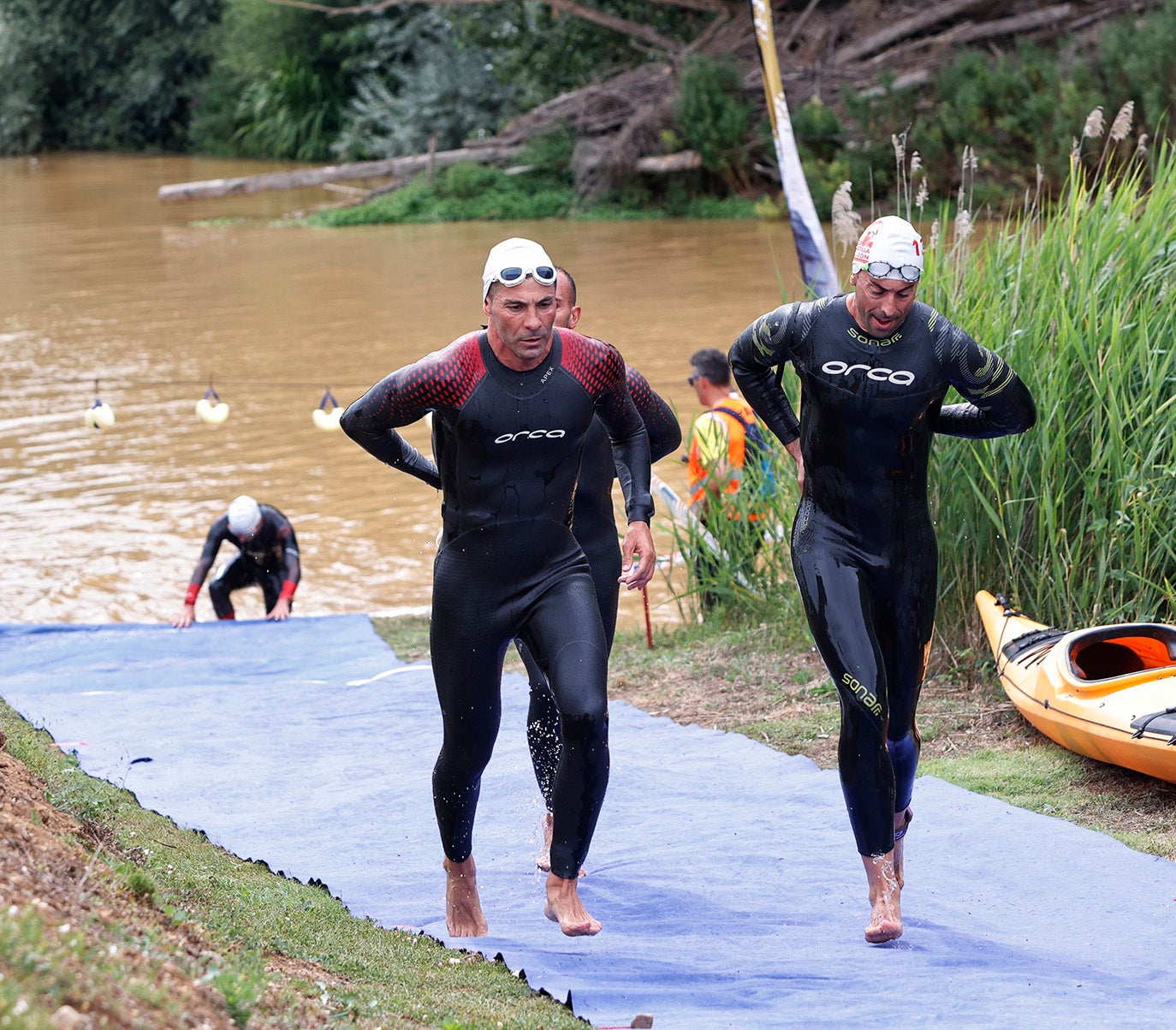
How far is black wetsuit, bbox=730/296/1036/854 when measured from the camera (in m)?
4.56

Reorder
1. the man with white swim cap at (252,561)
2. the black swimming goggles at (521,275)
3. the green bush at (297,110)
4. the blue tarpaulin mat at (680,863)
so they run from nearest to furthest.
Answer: the blue tarpaulin mat at (680,863)
the black swimming goggles at (521,275)
the man with white swim cap at (252,561)
the green bush at (297,110)

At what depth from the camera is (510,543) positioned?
4.38 m

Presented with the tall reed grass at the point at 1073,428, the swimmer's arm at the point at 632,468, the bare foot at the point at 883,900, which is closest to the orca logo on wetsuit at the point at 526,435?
the swimmer's arm at the point at 632,468

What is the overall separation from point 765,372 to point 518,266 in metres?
1.25

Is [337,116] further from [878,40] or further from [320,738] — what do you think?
[320,738]

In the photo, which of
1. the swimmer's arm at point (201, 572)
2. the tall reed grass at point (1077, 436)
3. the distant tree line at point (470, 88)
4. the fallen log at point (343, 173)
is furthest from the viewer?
the fallen log at point (343, 173)

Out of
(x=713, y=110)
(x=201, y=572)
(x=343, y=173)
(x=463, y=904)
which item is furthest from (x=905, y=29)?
(x=463, y=904)

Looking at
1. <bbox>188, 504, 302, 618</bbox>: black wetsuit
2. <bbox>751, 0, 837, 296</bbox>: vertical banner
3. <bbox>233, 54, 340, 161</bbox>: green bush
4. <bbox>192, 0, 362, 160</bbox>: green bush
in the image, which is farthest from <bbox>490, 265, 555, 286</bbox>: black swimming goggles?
<bbox>233, 54, 340, 161</bbox>: green bush

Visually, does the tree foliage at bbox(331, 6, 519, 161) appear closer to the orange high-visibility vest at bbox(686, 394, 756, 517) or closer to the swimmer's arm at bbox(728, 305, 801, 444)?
the orange high-visibility vest at bbox(686, 394, 756, 517)

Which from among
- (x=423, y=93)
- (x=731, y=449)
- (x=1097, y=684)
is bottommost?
(x=1097, y=684)

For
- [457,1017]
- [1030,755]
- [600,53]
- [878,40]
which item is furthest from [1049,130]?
[457,1017]

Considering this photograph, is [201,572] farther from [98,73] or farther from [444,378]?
[98,73]

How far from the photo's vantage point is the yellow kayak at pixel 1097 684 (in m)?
5.77

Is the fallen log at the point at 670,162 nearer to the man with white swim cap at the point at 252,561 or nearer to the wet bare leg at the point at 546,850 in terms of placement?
the man with white swim cap at the point at 252,561
